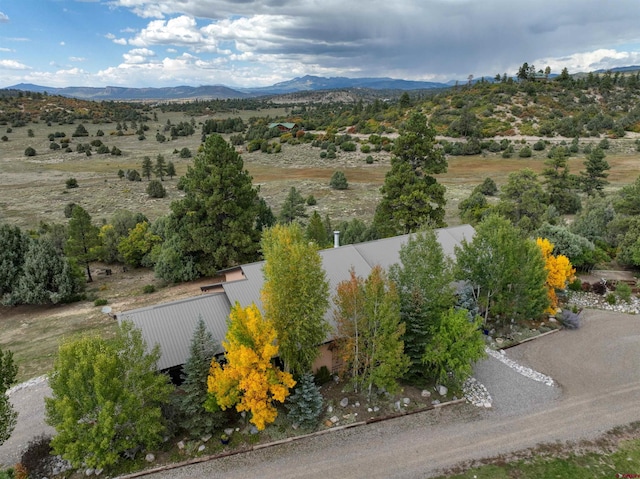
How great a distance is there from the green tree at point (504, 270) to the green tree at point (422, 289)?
4.70 meters

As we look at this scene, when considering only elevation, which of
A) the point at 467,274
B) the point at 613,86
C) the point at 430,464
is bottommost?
the point at 430,464

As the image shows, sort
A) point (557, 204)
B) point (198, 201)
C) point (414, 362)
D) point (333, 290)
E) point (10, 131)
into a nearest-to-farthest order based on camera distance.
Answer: point (414, 362), point (333, 290), point (198, 201), point (557, 204), point (10, 131)

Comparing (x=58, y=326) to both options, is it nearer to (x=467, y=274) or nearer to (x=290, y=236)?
(x=290, y=236)

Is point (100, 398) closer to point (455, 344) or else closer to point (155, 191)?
point (455, 344)

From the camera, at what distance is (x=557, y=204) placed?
4738 centimetres

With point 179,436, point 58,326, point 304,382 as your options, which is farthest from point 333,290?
point 58,326

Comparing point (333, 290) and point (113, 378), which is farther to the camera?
point (333, 290)

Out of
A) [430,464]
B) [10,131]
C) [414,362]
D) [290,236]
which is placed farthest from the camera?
[10,131]

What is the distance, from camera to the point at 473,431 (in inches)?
648

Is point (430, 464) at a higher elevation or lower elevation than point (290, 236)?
lower

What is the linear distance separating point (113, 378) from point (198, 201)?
19741 mm

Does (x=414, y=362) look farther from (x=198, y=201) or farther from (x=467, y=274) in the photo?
(x=198, y=201)

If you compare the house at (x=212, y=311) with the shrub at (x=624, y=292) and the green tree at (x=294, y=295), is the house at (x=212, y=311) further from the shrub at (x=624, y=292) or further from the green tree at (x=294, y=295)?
the shrub at (x=624, y=292)

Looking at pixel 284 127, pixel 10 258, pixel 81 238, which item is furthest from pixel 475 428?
pixel 284 127
